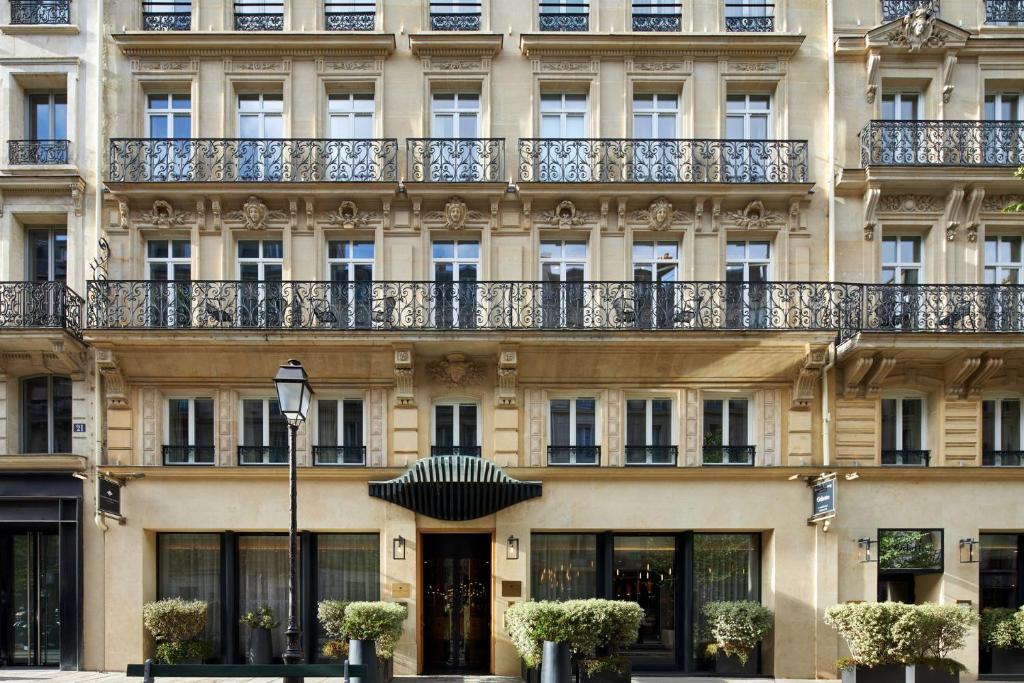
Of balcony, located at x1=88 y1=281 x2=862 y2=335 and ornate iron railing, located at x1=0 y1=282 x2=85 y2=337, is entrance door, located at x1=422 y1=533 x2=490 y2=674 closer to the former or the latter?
balcony, located at x1=88 y1=281 x2=862 y2=335

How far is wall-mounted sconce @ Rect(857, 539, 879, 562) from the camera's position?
55.3 feet

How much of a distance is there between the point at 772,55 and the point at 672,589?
10.1 m

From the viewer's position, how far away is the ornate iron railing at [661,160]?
17359 millimetres

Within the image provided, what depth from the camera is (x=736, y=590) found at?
17406 mm

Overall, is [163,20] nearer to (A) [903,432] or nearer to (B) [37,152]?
(B) [37,152]

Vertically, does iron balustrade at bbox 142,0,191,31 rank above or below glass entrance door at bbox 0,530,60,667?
above

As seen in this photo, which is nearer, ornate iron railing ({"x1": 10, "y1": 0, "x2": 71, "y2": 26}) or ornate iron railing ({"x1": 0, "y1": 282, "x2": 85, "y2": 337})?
ornate iron railing ({"x1": 0, "y1": 282, "x2": 85, "y2": 337})

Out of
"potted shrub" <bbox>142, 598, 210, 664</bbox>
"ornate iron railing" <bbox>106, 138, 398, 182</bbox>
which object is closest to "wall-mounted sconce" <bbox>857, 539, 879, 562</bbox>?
"ornate iron railing" <bbox>106, 138, 398, 182</bbox>

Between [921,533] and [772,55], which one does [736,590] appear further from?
[772,55]

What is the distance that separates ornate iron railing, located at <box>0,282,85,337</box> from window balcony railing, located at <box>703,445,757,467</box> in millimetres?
11605

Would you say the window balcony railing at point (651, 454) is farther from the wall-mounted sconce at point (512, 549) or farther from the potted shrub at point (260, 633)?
the potted shrub at point (260, 633)

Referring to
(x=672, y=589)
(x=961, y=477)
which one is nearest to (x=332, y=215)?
(x=672, y=589)

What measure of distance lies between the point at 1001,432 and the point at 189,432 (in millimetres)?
15052

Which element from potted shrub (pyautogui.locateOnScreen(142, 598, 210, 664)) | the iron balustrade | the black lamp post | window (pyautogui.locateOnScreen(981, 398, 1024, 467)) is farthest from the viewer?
the iron balustrade
